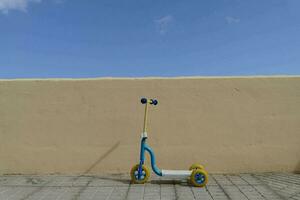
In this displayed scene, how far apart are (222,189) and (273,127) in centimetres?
157

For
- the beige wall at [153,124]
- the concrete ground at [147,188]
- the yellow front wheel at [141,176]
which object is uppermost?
the beige wall at [153,124]

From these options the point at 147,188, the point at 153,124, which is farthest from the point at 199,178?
the point at 153,124

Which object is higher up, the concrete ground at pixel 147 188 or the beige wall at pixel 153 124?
the beige wall at pixel 153 124

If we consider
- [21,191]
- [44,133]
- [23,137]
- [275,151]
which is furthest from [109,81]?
[275,151]

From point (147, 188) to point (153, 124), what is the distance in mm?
1131

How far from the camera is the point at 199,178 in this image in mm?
3557

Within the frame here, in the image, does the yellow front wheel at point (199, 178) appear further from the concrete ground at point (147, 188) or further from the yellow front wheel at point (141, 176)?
the yellow front wheel at point (141, 176)

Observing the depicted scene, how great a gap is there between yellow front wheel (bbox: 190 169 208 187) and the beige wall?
66cm

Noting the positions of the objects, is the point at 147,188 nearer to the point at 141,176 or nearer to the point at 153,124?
the point at 141,176

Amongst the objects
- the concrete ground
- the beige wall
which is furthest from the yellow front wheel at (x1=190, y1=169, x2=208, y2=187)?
the beige wall

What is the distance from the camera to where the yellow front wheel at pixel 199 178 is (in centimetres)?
354

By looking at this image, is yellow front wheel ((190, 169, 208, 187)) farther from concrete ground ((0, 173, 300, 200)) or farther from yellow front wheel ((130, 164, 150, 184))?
yellow front wheel ((130, 164, 150, 184))

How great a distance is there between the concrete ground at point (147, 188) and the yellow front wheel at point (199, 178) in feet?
0.28

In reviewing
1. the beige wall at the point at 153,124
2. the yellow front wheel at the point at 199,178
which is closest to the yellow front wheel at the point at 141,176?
the beige wall at the point at 153,124
